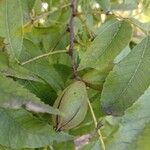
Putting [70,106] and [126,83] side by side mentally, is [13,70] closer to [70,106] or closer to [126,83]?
[70,106]

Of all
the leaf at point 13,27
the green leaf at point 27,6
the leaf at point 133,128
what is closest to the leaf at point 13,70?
the leaf at point 13,27

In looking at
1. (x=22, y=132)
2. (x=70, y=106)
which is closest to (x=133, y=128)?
(x=70, y=106)

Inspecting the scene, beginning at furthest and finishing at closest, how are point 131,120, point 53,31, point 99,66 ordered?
point 53,31, point 131,120, point 99,66

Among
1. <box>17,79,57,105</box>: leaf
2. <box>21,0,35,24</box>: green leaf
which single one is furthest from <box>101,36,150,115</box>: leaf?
<box>21,0,35,24</box>: green leaf

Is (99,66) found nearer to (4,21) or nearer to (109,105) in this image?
(109,105)

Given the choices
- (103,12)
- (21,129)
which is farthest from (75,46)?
(21,129)
